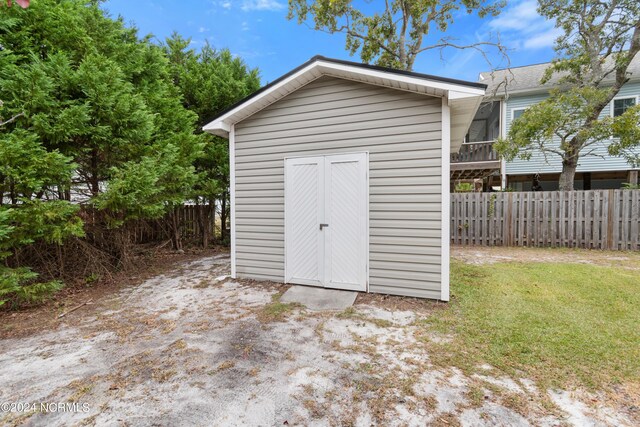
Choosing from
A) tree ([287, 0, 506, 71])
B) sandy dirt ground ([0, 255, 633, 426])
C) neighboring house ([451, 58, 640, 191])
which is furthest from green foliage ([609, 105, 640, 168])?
sandy dirt ground ([0, 255, 633, 426])

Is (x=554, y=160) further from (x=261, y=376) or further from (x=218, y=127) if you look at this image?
(x=261, y=376)

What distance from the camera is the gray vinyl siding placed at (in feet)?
13.3

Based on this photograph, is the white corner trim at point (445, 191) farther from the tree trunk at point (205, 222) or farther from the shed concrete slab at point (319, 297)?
the tree trunk at point (205, 222)

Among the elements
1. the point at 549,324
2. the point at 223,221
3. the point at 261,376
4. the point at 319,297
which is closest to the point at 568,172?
the point at 549,324

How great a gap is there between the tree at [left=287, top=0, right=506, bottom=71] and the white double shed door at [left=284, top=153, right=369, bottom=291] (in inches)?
321

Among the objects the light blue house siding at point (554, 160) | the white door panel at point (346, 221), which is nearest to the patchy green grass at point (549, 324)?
the white door panel at point (346, 221)

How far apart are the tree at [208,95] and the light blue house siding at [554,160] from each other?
10.9m

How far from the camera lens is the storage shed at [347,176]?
403cm

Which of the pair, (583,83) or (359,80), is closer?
(359,80)

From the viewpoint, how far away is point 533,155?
11.7m

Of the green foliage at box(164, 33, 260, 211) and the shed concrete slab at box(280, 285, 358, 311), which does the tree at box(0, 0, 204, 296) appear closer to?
the green foliage at box(164, 33, 260, 211)

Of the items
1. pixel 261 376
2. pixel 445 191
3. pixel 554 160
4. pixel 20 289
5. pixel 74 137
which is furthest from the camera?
pixel 554 160

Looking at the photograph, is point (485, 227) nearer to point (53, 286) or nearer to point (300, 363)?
point (300, 363)

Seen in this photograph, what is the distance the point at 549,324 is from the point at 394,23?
11107 mm
